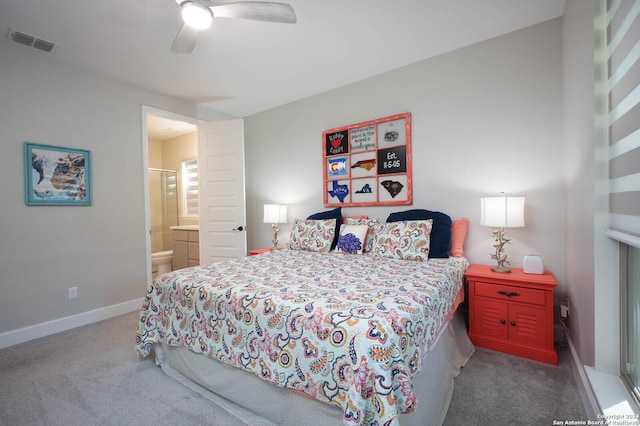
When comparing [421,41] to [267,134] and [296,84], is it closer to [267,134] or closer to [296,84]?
[296,84]

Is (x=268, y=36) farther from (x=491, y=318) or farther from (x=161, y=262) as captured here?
(x=161, y=262)

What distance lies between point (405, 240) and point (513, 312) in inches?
36.3

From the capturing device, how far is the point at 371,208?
10.5 ft

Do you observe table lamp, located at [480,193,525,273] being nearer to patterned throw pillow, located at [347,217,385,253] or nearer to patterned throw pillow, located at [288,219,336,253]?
patterned throw pillow, located at [347,217,385,253]

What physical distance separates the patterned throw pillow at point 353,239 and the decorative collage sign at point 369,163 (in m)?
0.51

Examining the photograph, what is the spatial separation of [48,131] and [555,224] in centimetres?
460

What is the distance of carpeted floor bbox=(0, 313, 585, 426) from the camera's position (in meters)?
1.46

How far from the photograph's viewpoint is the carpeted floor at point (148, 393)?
4.81ft

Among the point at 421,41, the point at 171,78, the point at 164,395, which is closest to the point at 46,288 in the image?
the point at 164,395

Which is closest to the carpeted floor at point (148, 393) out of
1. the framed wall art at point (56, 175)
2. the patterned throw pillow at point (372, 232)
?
the patterned throw pillow at point (372, 232)

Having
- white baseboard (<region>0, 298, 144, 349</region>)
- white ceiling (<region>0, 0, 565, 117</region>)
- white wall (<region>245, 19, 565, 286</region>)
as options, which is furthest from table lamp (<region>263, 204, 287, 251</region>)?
white baseboard (<region>0, 298, 144, 349</region>)

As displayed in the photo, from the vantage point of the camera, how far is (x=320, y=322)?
3.84ft

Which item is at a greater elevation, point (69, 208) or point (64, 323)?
point (69, 208)

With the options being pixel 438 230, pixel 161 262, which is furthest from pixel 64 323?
pixel 438 230
